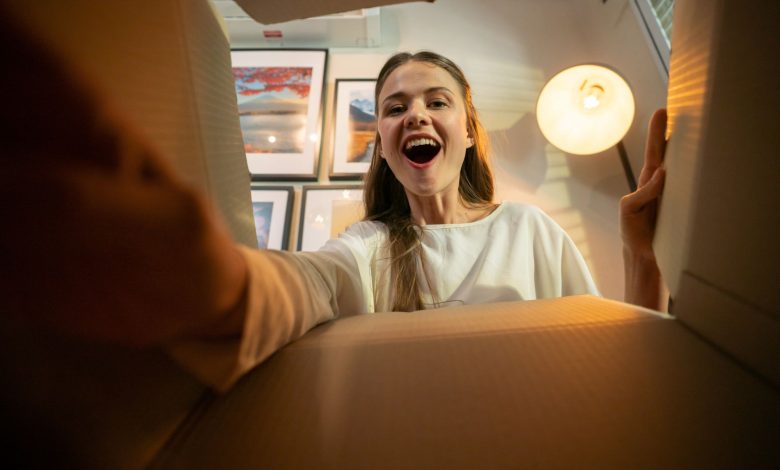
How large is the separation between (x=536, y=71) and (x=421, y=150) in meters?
0.93

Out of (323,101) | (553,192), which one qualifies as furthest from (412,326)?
(323,101)

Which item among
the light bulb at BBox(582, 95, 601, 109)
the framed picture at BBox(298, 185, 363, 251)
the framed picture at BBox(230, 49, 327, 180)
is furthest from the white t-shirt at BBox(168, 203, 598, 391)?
the framed picture at BBox(230, 49, 327, 180)

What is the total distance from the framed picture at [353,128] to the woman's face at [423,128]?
46 cm

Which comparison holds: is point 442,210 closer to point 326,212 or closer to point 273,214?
point 326,212

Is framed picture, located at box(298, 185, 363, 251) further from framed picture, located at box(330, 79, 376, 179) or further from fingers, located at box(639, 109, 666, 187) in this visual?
fingers, located at box(639, 109, 666, 187)

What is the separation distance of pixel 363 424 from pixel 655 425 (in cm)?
14

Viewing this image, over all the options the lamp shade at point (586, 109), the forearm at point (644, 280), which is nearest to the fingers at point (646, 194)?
the forearm at point (644, 280)

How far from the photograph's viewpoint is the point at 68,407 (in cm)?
14

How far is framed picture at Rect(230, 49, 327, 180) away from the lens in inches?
49.6

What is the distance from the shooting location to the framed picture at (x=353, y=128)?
4.13 feet

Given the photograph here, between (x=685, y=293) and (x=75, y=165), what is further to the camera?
(x=685, y=293)

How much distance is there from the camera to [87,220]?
0.13m

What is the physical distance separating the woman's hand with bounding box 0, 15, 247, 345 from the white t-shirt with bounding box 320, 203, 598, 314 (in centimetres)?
41

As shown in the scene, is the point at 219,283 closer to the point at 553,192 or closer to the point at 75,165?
the point at 75,165
